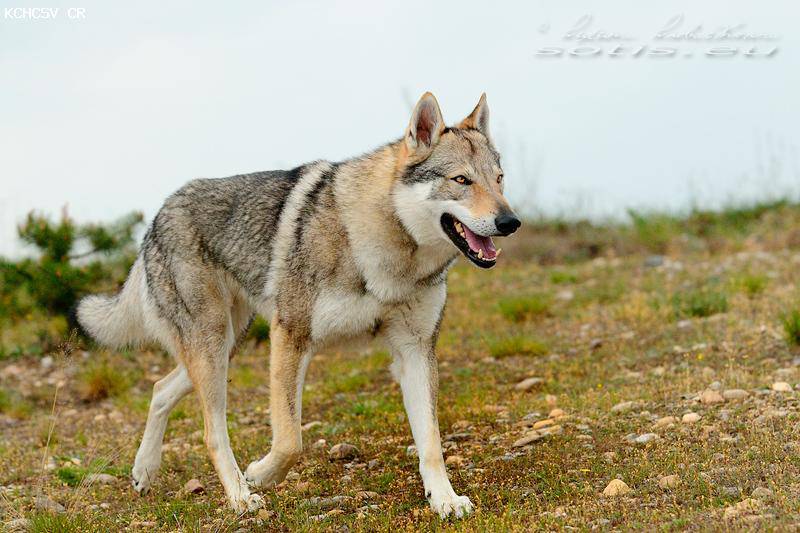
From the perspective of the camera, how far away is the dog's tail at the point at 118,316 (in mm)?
5961

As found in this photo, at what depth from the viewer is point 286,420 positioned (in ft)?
15.7

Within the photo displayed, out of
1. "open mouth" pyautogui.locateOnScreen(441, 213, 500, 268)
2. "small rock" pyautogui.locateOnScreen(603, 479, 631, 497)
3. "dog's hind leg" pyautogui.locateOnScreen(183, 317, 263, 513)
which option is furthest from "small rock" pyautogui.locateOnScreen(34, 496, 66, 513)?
"small rock" pyautogui.locateOnScreen(603, 479, 631, 497)

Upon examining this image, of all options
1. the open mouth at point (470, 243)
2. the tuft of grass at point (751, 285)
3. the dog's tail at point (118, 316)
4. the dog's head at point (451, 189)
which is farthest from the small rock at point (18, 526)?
the tuft of grass at point (751, 285)

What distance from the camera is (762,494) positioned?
4102mm

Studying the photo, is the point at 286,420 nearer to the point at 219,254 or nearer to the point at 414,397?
the point at 414,397

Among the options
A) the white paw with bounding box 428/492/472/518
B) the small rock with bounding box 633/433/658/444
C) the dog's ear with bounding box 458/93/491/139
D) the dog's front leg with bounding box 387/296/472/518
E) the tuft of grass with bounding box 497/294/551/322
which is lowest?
the tuft of grass with bounding box 497/294/551/322

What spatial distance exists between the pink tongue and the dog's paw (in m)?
1.83

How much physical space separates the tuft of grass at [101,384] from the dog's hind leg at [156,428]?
2.91m

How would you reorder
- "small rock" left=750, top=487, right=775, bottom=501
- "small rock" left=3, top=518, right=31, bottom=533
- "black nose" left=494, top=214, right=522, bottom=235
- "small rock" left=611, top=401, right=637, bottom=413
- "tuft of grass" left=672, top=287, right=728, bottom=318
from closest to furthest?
"small rock" left=750, top=487, right=775, bottom=501, "black nose" left=494, top=214, right=522, bottom=235, "small rock" left=3, top=518, right=31, bottom=533, "small rock" left=611, top=401, right=637, bottom=413, "tuft of grass" left=672, top=287, right=728, bottom=318

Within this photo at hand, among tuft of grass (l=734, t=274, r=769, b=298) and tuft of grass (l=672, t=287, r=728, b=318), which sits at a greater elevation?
tuft of grass (l=672, t=287, r=728, b=318)

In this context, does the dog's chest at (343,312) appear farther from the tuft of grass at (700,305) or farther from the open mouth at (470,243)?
the tuft of grass at (700,305)

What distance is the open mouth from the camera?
14.5 feet

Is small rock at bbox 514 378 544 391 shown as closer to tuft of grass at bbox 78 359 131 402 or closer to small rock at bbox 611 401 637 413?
small rock at bbox 611 401 637 413

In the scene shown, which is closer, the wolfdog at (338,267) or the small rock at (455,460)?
the wolfdog at (338,267)
